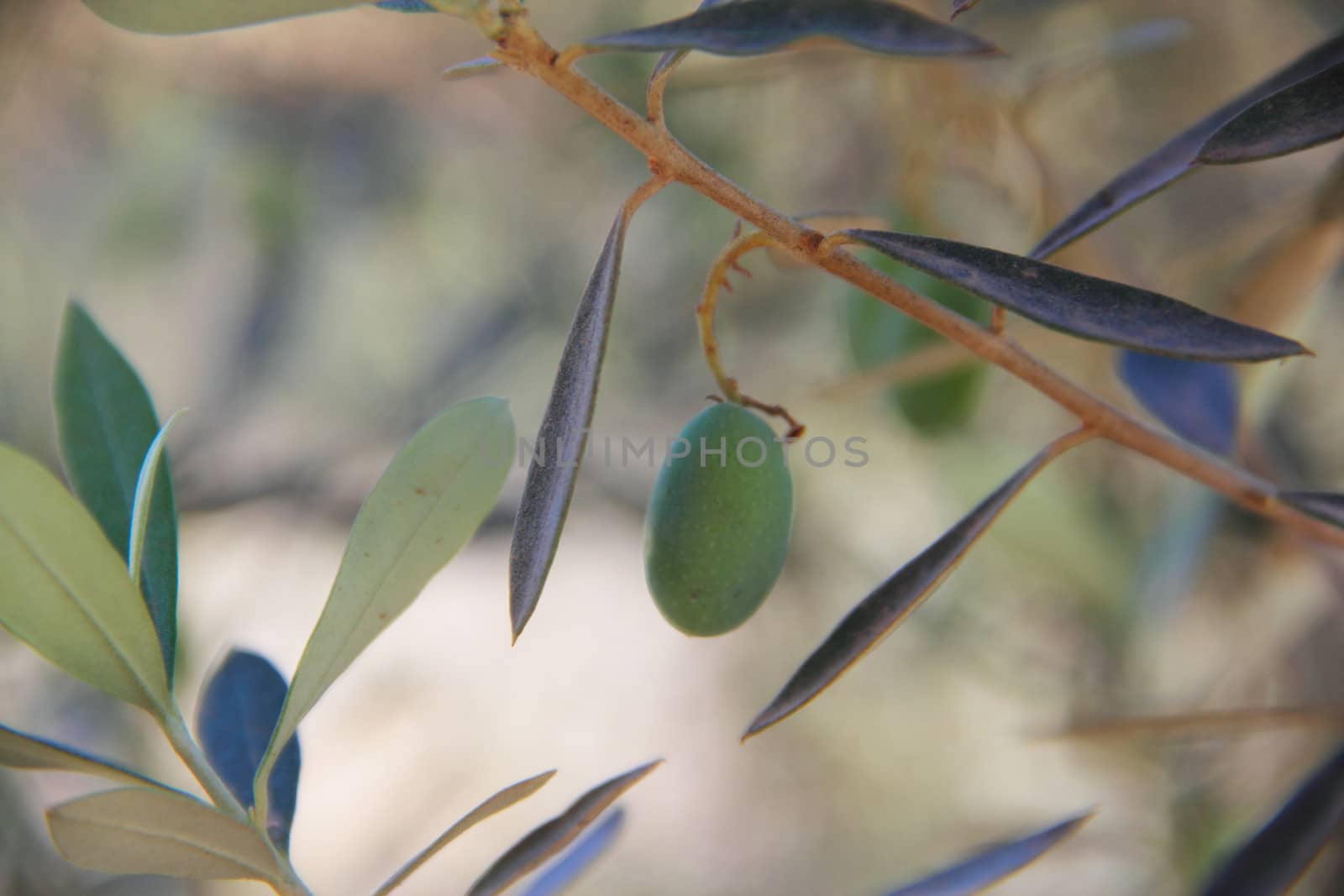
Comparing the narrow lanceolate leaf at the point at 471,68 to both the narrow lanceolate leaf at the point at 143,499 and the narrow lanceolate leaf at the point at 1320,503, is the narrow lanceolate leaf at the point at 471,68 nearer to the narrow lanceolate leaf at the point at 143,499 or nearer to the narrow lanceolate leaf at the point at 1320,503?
the narrow lanceolate leaf at the point at 143,499

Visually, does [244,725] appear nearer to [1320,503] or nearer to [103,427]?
[103,427]

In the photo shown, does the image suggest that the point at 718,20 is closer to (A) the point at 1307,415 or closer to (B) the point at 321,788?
(A) the point at 1307,415

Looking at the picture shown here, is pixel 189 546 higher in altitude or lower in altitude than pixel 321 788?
higher

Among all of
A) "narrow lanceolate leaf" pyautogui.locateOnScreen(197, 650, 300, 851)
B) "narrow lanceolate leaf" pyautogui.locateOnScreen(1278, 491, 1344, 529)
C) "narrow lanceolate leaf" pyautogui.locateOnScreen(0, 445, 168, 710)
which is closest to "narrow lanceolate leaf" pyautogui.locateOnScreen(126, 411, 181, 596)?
"narrow lanceolate leaf" pyautogui.locateOnScreen(0, 445, 168, 710)

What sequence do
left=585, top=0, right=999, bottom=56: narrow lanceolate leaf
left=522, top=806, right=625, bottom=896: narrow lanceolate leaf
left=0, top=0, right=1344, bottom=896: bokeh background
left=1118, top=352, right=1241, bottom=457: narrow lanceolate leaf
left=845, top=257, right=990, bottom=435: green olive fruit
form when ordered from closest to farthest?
left=585, top=0, right=999, bottom=56: narrow lanceolate leaf < left=522, top=806, right=625, bottom=896: narrow lanceolate leaf < left=1118, top=352, right=1241, bottom=457: narrow lanceolate leaf < left=845, top=257, right=990, bottom=435: green olive fruit < left=0, top=0, right=1344, bottom=896: bokeh background

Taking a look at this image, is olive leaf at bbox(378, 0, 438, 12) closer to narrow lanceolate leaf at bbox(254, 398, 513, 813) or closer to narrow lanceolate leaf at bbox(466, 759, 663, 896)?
narrow lanceolate leaf at bbox(254, 398, 513, 813)

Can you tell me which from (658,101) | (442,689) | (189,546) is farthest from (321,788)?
(658,101)

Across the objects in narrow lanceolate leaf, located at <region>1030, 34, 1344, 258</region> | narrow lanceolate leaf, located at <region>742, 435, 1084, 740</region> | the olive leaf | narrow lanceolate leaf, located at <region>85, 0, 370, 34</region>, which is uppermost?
the olive leaf
